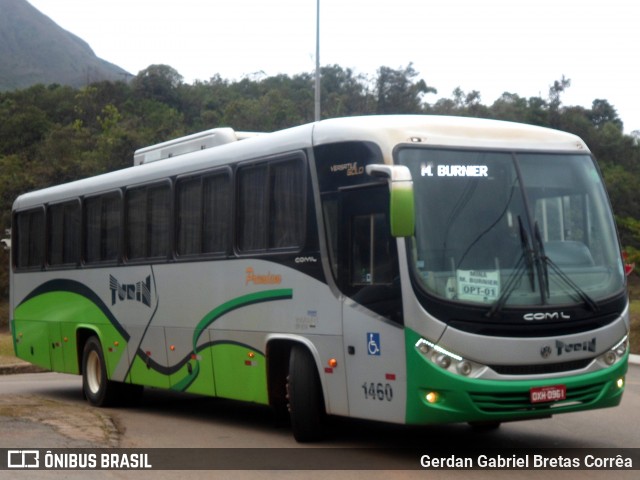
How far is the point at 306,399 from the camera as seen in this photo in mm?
11391

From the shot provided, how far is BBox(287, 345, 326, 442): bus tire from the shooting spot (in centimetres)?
1141

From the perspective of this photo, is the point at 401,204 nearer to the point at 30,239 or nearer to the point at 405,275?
the point at 405,275

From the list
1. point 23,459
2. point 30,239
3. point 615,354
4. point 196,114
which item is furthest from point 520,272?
point 196,114

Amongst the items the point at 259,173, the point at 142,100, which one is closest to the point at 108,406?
the point at 259,173

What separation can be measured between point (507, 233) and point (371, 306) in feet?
4.66

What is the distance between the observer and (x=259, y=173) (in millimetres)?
12570

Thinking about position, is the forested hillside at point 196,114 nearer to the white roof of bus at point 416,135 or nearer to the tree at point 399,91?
the tree at point 399,91

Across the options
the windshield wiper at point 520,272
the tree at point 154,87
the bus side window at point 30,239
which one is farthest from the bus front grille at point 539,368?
the tree at point 154,87

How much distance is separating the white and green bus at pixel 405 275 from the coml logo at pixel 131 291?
3.74 feet

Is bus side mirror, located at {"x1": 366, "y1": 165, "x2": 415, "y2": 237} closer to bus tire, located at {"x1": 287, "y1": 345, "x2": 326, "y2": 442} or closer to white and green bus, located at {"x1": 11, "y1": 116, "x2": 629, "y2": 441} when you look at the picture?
white and green bus, located at {"x1": 11, "y1": 116, "x2": 629, "y2": 441}

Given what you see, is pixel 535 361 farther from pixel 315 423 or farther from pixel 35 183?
pixel 35 183

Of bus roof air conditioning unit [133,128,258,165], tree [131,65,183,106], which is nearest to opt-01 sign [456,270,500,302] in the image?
bus roof air conditioning unit [133,128,258,165]

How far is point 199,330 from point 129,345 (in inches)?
Result: 87.2

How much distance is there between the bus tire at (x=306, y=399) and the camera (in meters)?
11.4
